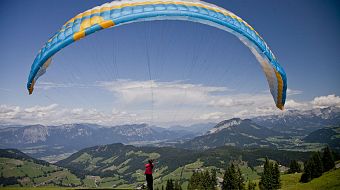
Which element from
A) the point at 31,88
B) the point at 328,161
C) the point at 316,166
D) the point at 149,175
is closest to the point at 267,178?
the point at 316,166

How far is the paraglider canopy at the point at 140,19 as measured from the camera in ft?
34.3

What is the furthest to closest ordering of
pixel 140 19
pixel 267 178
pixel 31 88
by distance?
pixel 267 178 → pixel 31 88 → pixel 140 19

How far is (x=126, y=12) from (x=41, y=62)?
4122 mm

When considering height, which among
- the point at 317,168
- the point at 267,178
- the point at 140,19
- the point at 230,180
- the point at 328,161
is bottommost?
the point at 230,180

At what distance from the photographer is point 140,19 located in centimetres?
1084

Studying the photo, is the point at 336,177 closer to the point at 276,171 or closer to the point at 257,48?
the point at 276,171

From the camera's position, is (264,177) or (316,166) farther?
(316,166)

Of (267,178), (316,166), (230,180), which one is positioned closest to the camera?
(230,180)

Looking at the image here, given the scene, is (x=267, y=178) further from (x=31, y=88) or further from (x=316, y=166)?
(x=31, y=88)

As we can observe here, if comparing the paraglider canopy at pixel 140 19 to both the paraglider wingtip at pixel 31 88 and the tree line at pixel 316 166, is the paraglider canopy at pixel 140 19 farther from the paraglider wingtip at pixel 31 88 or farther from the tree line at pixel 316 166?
the tree line at pixel 316 166

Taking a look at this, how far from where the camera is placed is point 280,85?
46.6 ft

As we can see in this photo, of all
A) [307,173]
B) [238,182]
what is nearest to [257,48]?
[238,182]

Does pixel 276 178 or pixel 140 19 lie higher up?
pixel 140 19

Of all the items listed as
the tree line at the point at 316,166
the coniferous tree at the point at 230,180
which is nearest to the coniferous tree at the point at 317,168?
the tree line at the point at 316,166
